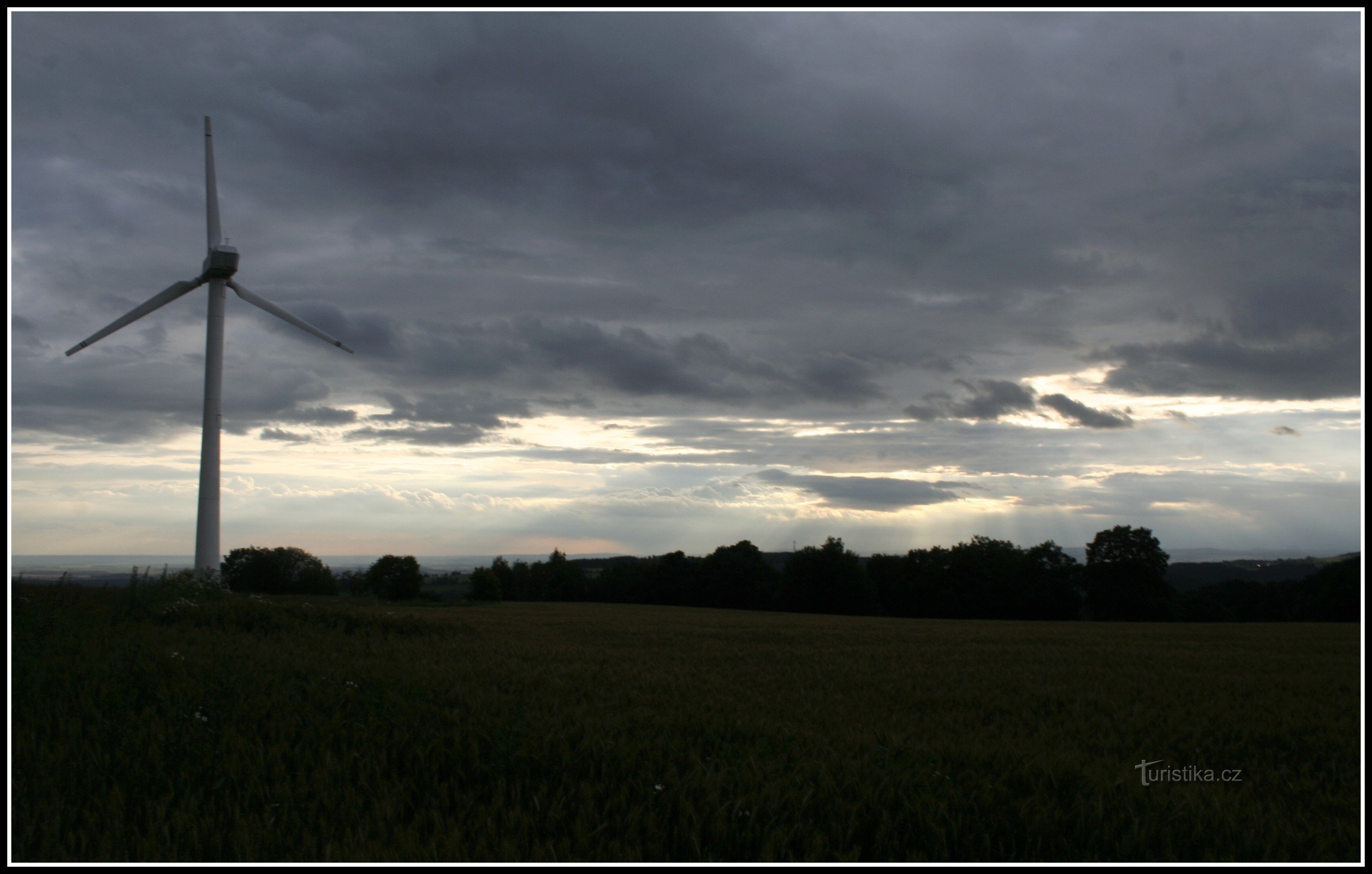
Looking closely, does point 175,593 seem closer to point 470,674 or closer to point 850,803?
point 470,674

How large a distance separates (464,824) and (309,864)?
1005mm

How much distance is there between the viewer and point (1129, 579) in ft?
259

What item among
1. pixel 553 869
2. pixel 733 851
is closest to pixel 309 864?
pixel 553 869

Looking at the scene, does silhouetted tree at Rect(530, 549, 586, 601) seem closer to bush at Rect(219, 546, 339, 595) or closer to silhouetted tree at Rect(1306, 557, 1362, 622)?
bush at Rect(219, 546, 339, 595)

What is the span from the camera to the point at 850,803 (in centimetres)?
532

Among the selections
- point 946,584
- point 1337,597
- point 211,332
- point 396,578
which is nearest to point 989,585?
point 946,584

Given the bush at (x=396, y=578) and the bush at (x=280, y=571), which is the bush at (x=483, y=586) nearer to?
the bush at (x=396, y=578)

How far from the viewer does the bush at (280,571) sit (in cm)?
7581

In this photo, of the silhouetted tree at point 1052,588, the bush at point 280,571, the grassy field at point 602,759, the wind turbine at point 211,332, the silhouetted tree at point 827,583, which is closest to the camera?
the grassy field at point 602,759

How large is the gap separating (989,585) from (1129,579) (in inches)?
559

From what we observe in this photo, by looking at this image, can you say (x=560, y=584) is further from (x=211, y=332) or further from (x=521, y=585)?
(x=211, y=332)

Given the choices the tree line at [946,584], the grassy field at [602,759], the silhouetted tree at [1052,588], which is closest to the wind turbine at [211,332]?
the grassy field at [602,759]

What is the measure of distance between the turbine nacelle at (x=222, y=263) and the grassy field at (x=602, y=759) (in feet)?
65.0

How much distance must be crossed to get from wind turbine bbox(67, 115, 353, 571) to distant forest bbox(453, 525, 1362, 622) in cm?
5876
